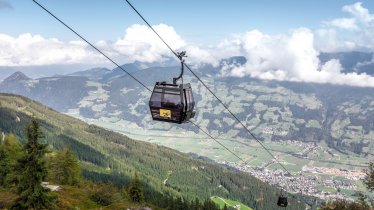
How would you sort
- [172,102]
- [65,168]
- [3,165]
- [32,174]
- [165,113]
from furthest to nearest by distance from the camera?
[65,168] → [3,165] → [32,174] → [165,113] → [172,102]

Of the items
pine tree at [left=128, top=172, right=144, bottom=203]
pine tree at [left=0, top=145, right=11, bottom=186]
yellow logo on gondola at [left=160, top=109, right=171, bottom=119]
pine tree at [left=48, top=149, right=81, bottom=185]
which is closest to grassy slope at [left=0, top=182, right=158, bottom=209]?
pine tree at [left=0, top=145, right=11, bottom=186]

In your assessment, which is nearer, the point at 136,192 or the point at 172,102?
the point at 172,102

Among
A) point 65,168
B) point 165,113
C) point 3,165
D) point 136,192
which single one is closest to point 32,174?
point 165,113

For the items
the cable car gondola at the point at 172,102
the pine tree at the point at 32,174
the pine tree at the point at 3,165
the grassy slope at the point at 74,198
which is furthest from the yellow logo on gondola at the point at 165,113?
the pine tree at the point at 3,165

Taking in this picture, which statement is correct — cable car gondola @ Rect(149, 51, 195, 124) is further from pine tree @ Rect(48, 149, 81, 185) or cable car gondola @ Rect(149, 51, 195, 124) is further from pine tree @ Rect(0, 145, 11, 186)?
pine tree @ Rect(48, 149, 81, 185)

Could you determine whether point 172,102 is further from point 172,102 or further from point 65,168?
point 65,168

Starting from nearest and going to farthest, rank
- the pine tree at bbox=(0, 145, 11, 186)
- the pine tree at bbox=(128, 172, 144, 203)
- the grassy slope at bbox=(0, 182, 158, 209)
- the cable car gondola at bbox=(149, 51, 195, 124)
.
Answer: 1. the cable car gondola at bbox=(149, 51, 195, 124)
2. the grassy slope at bbox=(0, 182, 158, 209)
3. the pine tree at bbox=(0, 145, 11, 186)
4. the pine tree at bbox=(128, 172, 144, 203)

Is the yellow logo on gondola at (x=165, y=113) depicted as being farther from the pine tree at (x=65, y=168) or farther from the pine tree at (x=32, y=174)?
the pine tree at (x=65, y=168)
